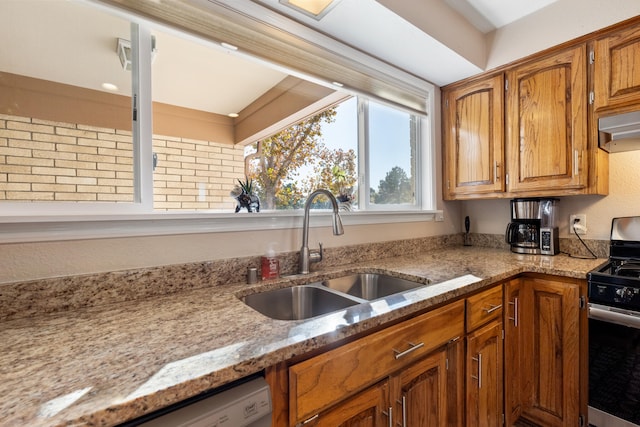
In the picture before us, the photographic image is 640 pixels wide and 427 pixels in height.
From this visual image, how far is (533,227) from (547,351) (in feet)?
2.68

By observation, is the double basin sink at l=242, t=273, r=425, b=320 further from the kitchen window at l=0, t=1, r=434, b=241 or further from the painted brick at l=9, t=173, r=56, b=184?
the painted brick at l=9, t=173, r=56, b=184

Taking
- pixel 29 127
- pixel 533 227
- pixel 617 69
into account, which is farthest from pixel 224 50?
pixel 533 227

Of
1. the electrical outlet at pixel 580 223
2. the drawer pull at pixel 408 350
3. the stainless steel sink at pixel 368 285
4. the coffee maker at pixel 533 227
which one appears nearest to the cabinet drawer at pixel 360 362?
the drawer pull at pixel 408 350

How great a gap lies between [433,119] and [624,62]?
103cm

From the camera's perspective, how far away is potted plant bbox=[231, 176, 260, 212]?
57.1 inches

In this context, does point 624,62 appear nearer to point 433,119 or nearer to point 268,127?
point 433,119

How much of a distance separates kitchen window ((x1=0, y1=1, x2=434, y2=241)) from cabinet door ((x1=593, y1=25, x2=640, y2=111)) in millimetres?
1287

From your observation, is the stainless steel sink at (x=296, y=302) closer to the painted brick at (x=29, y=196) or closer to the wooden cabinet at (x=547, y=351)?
the painted brick at (x=29, y=196)

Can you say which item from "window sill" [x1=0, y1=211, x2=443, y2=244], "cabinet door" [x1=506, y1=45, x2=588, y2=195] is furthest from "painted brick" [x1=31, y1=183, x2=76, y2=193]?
"cabinet door" [x1=506, y1=45, x2=588, y2=195]

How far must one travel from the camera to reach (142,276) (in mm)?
1108

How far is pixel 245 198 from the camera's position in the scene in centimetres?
145

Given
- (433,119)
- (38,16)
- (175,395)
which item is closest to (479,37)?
(433,119)

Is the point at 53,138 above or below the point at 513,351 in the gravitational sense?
above

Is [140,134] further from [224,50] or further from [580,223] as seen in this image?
[580,223]
